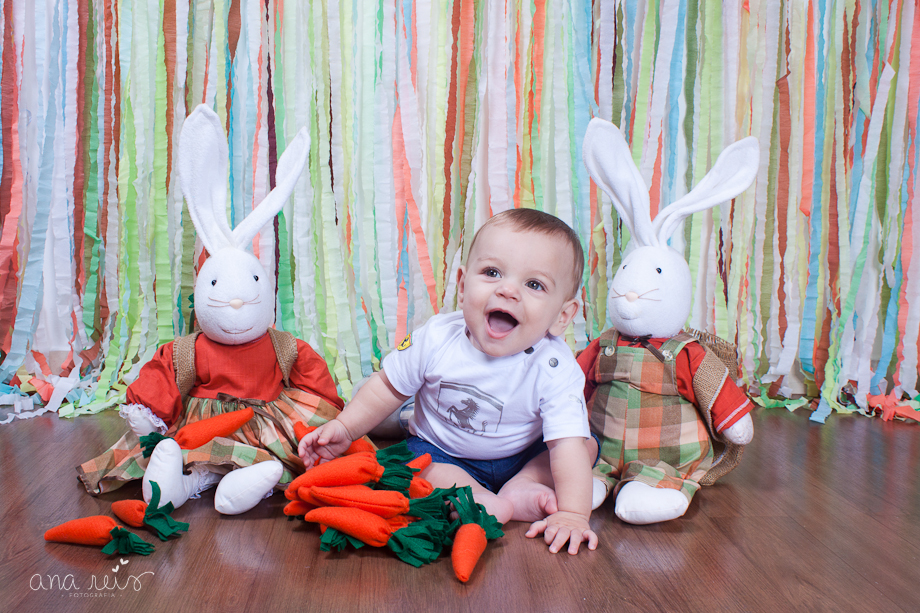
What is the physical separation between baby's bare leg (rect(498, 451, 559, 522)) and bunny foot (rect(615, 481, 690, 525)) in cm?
11

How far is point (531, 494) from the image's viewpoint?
3.10ft

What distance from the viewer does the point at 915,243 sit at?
5.25 ft

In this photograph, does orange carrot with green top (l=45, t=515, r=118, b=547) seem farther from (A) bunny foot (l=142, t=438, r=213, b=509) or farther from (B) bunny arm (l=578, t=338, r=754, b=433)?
(B) bunny arm (l=578, t=338, r=754, b=433)

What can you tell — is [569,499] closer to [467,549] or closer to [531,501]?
[531,501]

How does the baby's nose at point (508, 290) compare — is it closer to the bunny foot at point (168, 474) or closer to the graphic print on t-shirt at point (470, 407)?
the graphic print on t-shirt at point (470, 407)

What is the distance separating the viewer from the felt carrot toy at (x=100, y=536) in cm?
78

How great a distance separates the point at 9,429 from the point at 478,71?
4.25ft

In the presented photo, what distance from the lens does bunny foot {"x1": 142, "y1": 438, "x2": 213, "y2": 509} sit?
0.89 meters

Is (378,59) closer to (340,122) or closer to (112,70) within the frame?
(340,122)

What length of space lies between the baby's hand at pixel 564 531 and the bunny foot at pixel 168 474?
1.66 ft

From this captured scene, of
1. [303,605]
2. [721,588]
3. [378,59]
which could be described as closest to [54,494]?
[303,605]

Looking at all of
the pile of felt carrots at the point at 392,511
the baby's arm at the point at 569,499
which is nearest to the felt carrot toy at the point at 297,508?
the pile of felt carrots at the point at 392,511

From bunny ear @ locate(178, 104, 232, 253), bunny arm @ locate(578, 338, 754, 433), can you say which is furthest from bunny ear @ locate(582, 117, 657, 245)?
bunny ear @ locate(178, 104, 232, 253)

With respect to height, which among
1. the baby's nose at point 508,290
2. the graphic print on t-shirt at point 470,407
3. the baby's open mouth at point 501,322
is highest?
the baby's nose at point 508,290
